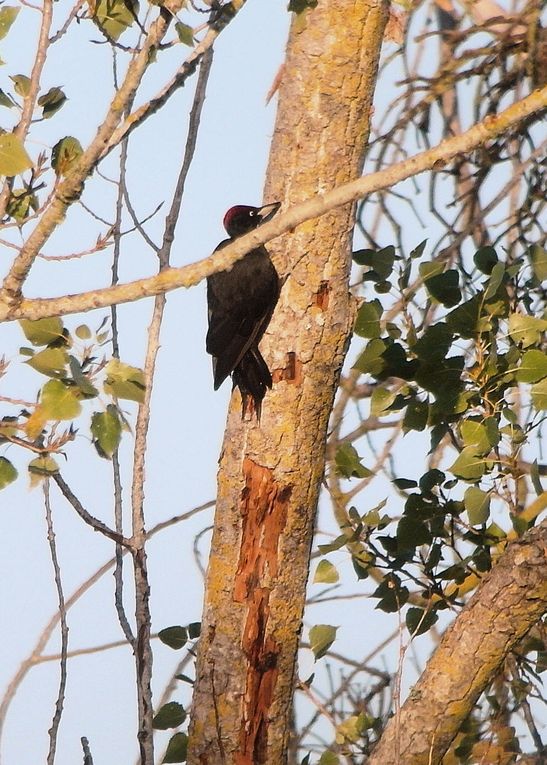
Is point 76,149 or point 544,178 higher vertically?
point 544,178

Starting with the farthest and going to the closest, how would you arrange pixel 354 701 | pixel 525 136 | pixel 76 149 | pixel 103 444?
pixel 525 136 < pixel 354 701 < pixel 76 149 < pixel 103 444

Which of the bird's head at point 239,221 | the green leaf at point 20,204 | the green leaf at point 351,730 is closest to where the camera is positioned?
the green leaf at point 20,204

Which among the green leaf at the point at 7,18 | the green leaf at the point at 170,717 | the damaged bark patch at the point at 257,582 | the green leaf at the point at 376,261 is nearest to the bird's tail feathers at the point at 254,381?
the damaged bark patch at the point at 257,582

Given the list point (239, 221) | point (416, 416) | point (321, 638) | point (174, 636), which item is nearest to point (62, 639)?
point (174, 636)

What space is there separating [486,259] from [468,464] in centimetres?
55

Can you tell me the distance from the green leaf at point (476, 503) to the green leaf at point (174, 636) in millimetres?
870

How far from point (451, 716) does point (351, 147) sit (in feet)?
4.82

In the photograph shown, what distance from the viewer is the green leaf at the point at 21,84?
2199mm

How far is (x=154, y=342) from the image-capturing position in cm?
278

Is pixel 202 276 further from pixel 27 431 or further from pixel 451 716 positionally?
pixel 451 716

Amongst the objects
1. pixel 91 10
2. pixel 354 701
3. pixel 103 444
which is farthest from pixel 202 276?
pixel 354 701

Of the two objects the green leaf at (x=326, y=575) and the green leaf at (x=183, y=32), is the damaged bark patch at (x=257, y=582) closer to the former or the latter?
the green leaf at (x=326, y=575)

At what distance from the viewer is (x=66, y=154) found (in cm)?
204

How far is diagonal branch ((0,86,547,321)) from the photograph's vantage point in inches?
73.6
